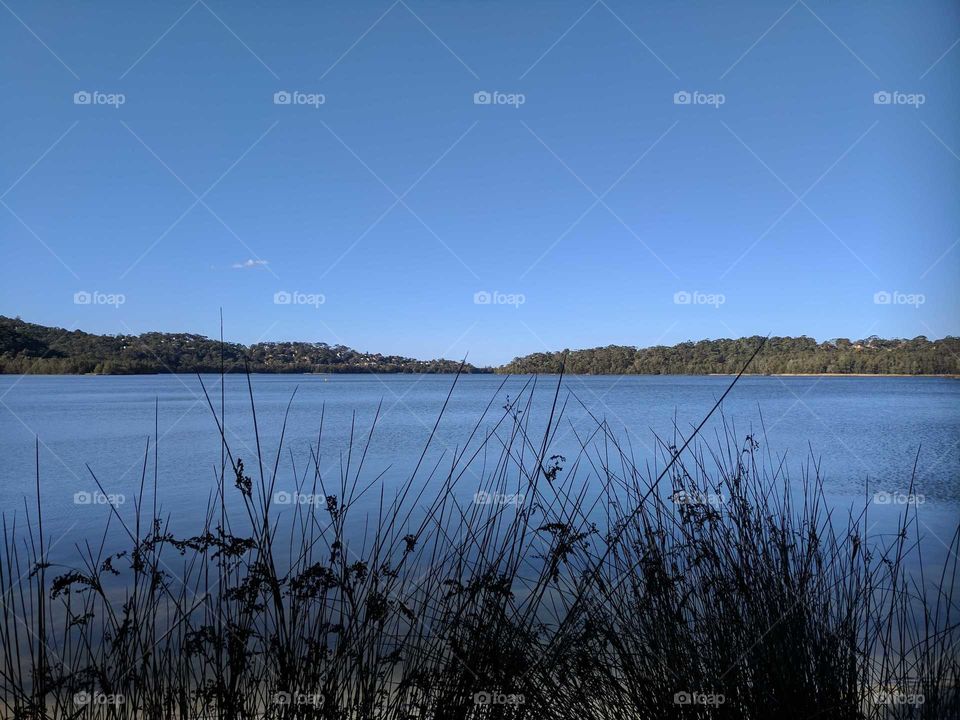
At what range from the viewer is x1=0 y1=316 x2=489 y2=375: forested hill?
3942 mm

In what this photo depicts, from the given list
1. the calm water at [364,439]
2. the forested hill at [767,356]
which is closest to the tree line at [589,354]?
the forested hill at [767,356]

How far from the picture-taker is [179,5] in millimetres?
6113

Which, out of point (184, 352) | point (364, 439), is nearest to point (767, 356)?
point (364, 439)

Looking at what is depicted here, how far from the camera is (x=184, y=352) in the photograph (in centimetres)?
429

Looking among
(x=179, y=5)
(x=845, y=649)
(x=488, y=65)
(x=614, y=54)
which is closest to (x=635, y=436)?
(x=614, y=54)

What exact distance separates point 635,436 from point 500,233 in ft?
17.5

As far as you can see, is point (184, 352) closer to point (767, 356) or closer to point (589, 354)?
point (589, 354)

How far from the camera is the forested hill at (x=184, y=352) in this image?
3.94 m

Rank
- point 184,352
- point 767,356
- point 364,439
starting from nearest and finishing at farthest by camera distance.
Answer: point 184,352 → point 767,356 → point 364,439

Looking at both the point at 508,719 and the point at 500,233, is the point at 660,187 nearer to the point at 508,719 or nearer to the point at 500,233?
the point at 500,233

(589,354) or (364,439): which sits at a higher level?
(589,354)

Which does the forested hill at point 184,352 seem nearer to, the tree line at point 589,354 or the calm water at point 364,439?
the tree line at point 589,354

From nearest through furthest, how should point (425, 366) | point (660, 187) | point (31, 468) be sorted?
point (425, 366)
point (31, 468)
point (660, 187)

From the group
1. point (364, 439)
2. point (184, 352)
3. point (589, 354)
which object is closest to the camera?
point (184, 352)
